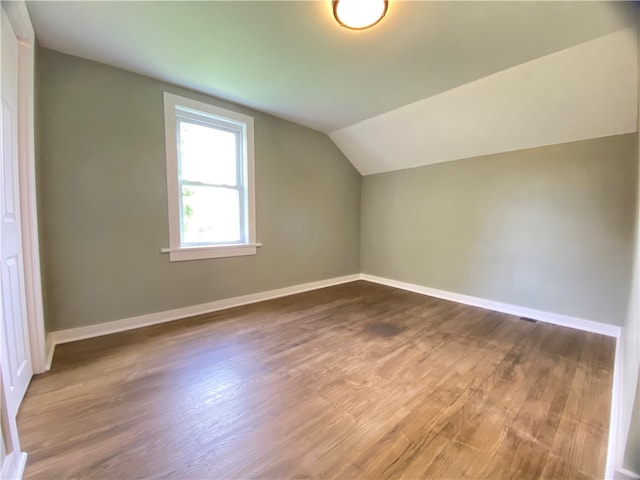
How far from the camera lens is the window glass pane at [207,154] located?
3006 mm

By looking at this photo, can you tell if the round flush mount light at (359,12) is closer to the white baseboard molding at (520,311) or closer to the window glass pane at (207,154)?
the window glass pane at (207,154)

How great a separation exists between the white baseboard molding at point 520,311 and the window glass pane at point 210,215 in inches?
106

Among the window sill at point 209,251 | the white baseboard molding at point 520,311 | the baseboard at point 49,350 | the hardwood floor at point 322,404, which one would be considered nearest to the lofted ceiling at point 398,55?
the window sill at point 209,251

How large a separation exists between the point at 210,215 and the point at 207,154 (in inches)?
27.9

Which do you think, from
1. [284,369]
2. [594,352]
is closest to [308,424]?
[284,369]

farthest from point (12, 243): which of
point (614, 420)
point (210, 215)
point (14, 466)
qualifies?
point (614, 420)

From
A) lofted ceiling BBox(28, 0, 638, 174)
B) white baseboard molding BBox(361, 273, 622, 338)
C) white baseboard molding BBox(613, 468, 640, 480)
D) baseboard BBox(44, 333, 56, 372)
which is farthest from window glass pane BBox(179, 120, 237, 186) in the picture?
white baseboard molding BBox(613, 468, 640, 480)

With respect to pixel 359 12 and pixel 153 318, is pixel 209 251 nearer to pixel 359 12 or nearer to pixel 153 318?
pixel 153 318

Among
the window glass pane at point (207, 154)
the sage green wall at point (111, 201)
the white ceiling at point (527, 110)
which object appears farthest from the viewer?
the window glass pane at point (207, 154)

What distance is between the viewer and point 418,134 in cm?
349

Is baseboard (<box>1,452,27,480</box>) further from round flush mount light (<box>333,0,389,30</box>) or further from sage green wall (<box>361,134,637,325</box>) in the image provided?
sage green wall (<box>361,134,637,325</box>)

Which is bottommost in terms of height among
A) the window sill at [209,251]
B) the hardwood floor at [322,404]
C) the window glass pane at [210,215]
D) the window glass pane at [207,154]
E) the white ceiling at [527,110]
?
the hardwood floor at [322,404]

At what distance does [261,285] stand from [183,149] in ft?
6.10

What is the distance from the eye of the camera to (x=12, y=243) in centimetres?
158
